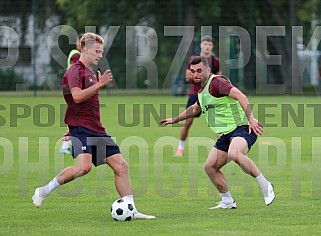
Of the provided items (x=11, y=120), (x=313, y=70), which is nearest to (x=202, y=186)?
(x=11, y=120)

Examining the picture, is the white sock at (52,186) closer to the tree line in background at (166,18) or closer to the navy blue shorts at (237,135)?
the navy blue shorts at (237,135)

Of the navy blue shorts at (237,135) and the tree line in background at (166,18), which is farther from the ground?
the tree line in background at (166,18)

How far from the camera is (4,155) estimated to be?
16766 mm

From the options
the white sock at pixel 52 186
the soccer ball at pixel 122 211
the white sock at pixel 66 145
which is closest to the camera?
the soccer ball at pixel 122 211

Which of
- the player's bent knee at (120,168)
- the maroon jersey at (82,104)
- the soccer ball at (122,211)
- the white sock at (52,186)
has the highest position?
the maroon jersey at (82,104)

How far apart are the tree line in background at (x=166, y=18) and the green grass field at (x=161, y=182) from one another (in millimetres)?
11440

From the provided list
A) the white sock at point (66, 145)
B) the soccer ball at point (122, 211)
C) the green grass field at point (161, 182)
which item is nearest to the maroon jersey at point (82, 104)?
the soccer ball at point (122, 211)

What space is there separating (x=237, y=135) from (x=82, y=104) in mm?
1997

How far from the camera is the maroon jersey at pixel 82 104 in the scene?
32.7 feet

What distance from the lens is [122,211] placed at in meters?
9.81

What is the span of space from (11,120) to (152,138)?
5480 mm

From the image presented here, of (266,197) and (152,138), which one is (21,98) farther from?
(266,197)

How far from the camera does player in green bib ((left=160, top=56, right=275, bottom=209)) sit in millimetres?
10602

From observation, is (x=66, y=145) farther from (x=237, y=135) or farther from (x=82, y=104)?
(x=82, y=104)
